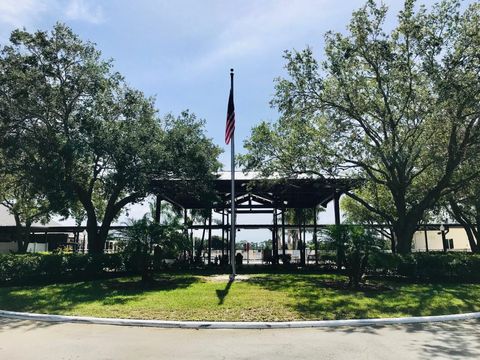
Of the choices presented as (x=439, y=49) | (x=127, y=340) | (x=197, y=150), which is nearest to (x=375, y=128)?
(x=439, y=49)

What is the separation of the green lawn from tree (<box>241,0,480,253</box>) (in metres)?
5.76

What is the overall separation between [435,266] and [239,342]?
11539 millimetres

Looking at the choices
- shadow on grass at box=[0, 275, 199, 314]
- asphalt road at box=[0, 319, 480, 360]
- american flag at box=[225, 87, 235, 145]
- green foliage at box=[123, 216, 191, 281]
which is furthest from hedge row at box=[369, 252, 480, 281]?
shadow on grass at box=[0, 275, 199, 314]

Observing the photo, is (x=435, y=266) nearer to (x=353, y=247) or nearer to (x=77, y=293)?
(x=353, y=247)

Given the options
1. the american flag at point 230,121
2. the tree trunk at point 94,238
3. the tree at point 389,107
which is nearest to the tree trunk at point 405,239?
the tree at point 389,107

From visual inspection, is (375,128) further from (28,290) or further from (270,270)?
(28,290)

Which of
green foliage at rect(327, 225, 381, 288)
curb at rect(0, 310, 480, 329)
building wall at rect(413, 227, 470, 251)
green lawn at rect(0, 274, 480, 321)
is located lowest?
curb at rect(0, 310, 480, 329)

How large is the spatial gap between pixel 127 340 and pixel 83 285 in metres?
8.38

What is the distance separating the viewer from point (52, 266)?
680 inches

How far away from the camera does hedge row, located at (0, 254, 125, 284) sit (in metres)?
16.7

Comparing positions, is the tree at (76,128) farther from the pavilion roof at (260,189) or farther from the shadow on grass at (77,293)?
the shadow on grass at (77,293)

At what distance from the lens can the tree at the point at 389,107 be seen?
1683cm

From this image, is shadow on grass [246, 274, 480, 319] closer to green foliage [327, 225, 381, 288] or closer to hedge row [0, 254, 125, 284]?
green foliage [327, 225, 381, 288]

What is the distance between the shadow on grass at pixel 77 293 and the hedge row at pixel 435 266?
787 centimetres
